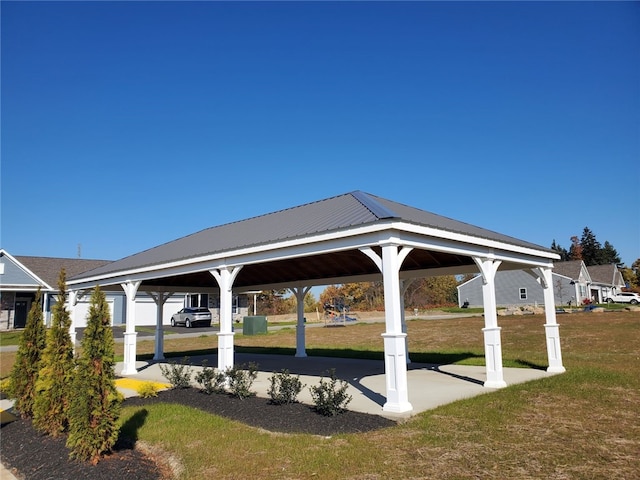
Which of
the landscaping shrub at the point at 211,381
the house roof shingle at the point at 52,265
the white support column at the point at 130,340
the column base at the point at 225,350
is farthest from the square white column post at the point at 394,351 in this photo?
the house roof shingle at the point at 52,265

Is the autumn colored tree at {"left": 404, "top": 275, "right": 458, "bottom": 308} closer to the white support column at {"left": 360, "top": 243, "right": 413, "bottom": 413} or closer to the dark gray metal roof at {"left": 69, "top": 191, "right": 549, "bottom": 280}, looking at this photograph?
the dark gray metal roof at {"left": 69, "top": 191, "right": 549, "bottom": 280}

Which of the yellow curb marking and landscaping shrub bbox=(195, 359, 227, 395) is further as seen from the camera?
the yellow curb marking

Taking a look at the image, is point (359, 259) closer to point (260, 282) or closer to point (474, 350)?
point (260, 282)

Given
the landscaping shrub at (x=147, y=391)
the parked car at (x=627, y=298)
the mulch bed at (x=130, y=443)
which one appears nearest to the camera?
the mulch bed at (x=130, y=443)

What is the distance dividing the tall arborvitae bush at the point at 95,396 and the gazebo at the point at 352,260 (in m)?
4.04

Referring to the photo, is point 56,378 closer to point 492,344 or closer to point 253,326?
point 492,344

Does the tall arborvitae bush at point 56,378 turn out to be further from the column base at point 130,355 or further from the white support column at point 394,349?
the column base at point 130,355

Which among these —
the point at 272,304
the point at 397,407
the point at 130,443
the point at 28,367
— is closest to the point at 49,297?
the point at 272,304

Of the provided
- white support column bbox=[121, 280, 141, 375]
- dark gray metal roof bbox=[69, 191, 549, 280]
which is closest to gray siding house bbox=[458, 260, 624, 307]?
dark gray metal roof bbox=[69, 191, 549, 280]

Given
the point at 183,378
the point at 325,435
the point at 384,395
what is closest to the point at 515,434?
the point at 325,435

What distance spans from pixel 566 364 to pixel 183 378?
→ 1052 centimetres

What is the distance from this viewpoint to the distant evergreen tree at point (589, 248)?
272ft

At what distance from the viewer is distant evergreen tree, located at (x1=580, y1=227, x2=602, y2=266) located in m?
83.0

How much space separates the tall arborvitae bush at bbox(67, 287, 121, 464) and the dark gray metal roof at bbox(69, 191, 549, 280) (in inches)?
165
